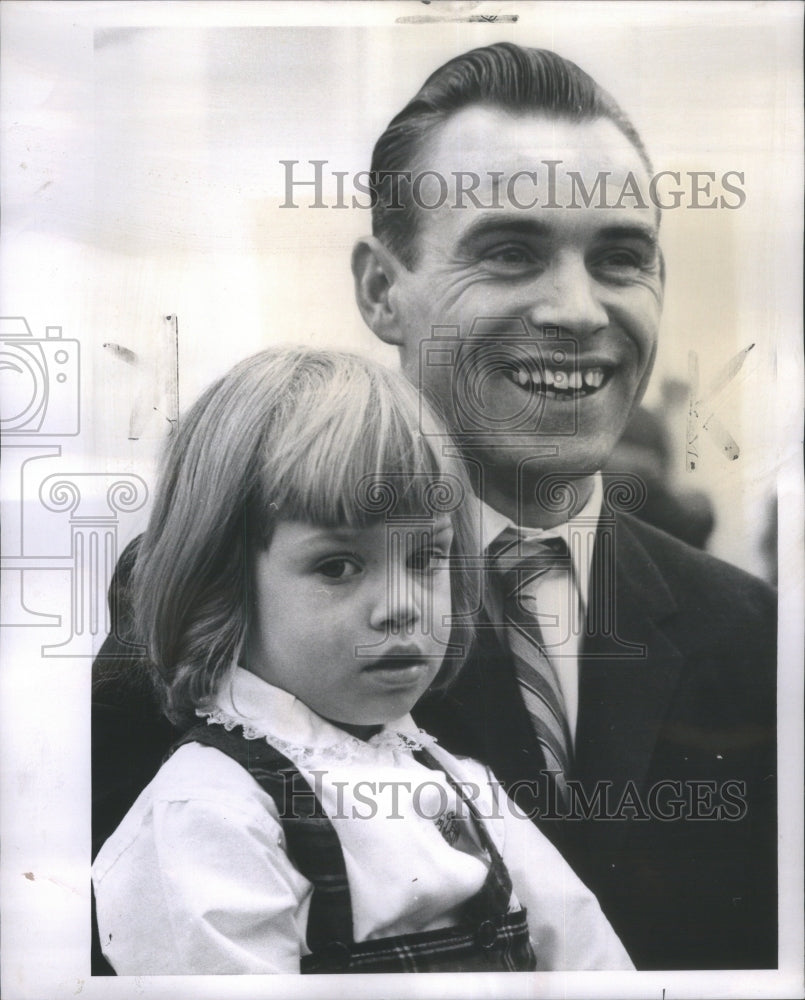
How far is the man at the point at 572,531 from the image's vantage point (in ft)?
6.89

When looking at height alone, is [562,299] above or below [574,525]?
above

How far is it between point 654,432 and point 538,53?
2.62ft

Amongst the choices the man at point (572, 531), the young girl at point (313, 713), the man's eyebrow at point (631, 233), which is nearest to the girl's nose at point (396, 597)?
the young girl at point (313, 713)

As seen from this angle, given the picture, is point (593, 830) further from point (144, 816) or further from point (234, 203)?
point (234, 203)

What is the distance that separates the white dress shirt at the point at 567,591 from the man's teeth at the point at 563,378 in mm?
186

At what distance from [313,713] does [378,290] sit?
0.85m

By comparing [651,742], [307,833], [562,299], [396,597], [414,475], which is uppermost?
[562,299]

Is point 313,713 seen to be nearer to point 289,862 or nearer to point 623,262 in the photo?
point 289,862

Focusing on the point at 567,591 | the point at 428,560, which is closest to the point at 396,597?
the point at 428,560

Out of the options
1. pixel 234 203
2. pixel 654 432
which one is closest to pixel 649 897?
pixel 654 432

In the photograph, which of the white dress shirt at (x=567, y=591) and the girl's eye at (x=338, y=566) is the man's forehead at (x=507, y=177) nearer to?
the white dress shirt at (x=567, y=591)

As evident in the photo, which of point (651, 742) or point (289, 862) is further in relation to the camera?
point (651, 742)

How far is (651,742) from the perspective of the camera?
2139mm

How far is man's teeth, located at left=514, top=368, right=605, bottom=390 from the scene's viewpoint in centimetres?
210
